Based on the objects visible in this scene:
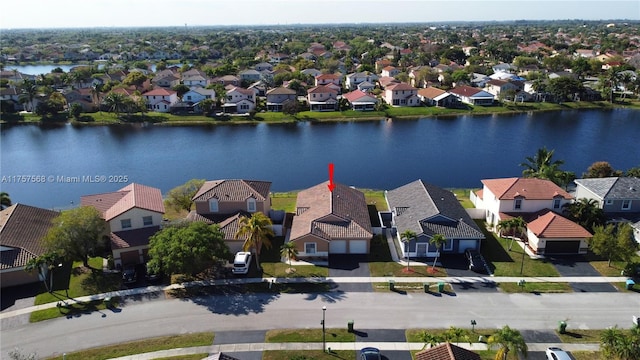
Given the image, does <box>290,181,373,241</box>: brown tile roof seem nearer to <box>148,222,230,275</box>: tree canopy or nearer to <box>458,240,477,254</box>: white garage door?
<box>148,222,230,275</box>: tree canopy

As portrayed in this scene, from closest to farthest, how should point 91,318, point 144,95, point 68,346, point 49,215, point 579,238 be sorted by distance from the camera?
point 68,346 → point 91,318 → point 579,238 → point 49,215 → point 144,95

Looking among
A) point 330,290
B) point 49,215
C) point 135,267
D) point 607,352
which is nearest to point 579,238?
point 607,352

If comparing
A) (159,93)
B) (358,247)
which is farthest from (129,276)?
(159,93)

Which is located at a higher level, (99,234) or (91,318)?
(99,234)

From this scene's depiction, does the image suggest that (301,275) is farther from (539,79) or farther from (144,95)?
(539,79)

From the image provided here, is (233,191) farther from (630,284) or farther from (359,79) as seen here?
(359,79)
